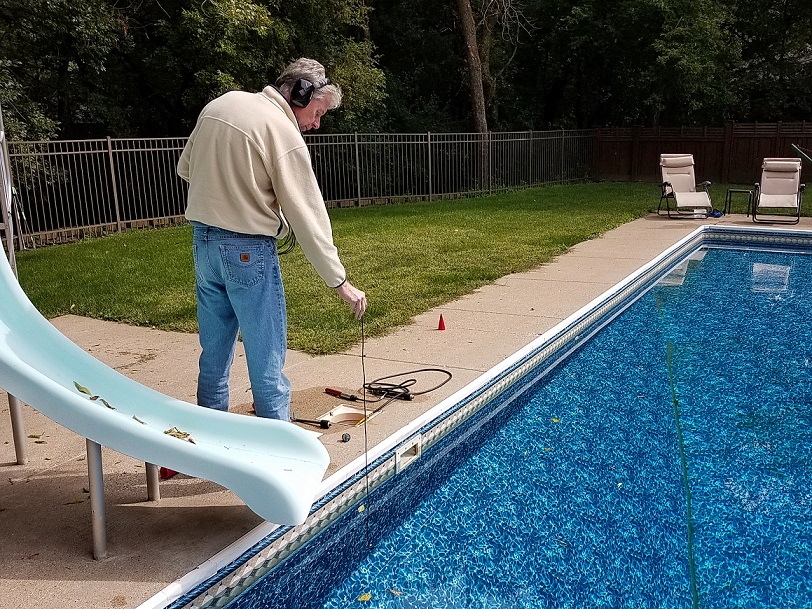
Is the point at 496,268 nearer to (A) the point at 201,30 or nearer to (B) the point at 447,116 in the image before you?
(A) the point at 201,30

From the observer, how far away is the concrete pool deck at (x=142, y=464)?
2.32 metres

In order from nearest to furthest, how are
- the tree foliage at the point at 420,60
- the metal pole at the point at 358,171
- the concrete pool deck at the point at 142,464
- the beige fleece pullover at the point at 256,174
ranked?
the concrete pool deck at the point at 142,464, the beige fleece pullover at the point at 256,174, the tree foliage at the point at 420,60, the metal pole at the point at 358,171

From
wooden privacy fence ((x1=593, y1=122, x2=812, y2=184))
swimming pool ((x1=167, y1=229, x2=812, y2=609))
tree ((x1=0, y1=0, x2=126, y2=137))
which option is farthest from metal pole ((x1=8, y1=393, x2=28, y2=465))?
wooden privacy fence ((x1=593, y1=122, x2=812, y2=184))

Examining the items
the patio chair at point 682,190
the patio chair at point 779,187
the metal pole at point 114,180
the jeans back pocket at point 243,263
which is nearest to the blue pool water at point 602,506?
the jeans back pocket at point 243,263

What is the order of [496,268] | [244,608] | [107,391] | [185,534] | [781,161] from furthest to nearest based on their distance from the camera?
[781,161] → [496,268] → [107,391] → [185,534] → [244,608]

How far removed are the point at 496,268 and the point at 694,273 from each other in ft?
8.38

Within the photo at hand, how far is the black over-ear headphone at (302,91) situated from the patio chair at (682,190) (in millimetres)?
10652

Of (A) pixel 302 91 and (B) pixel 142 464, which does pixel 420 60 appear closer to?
(A) pixel 302 91

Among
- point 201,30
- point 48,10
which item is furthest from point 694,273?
point 48,10

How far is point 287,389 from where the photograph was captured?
9.96 feet

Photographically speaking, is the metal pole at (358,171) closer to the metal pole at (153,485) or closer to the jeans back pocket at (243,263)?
the jeans back pocket at (243,263)

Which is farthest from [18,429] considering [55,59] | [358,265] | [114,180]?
[55,59]

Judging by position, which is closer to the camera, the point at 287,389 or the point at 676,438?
the point at 287,389

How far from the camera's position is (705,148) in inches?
794
